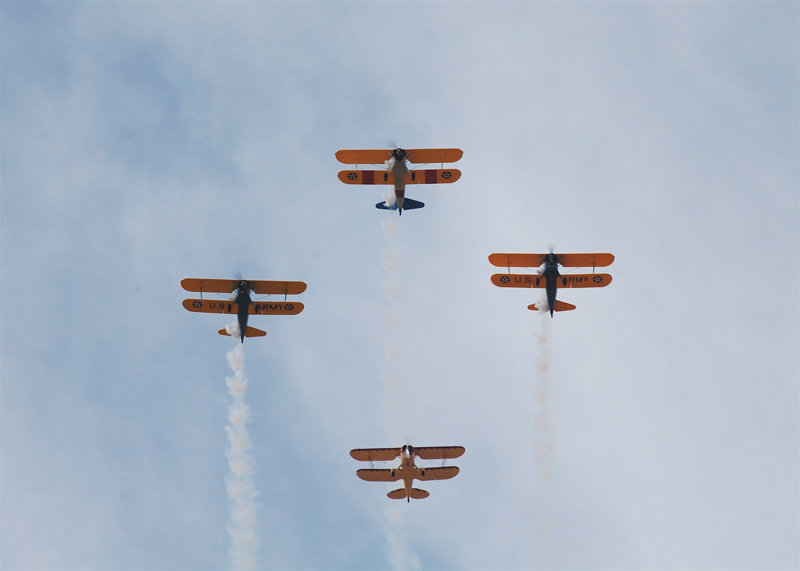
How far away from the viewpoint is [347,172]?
77.4 metres

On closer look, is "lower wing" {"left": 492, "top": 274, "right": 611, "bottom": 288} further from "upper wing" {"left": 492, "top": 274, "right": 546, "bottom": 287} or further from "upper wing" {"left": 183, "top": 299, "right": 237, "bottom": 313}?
"upper wing" {"left": 183, "top": 299, "right": 237, "bottom": 313}

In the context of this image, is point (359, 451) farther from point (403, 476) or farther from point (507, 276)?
point (507, 276)

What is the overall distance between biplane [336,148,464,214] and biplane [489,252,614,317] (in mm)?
6134

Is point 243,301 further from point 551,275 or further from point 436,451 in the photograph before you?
point 551,275

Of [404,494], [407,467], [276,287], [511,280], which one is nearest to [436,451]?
[407,467]

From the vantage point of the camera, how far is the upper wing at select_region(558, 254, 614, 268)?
74.5 m

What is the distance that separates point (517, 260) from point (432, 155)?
311 inches

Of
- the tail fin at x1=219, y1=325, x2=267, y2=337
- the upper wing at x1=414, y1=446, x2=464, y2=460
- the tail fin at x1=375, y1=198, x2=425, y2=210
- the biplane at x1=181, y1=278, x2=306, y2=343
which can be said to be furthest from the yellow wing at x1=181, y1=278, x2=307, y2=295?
the upper wing at x1=414, y1=446, x2=464, y2=460

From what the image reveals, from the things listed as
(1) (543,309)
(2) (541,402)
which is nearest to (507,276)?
(1) (543,309)

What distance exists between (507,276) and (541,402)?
7.82 metres

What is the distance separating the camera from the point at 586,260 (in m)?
74.9

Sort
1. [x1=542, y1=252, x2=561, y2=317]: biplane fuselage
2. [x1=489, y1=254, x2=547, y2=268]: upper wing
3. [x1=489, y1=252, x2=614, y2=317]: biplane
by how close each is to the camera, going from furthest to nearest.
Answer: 1. [x1=489, y1=254, x2=547, y2=268]: upper wing
2. [x1=489, y1=252, x2=614, y2=317]: biplane
3. [x1=542, y1=252, x2=561, y2=317]: biplane fuselage

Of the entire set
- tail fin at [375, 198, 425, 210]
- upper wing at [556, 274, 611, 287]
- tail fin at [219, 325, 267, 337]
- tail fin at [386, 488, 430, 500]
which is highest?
tail fin at [375, 198, 425, 210]

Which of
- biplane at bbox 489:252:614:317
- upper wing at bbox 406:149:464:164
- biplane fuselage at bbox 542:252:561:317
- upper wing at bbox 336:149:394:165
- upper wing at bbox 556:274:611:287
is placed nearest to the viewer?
biplane fuselage at bbox 542:252:561:317
